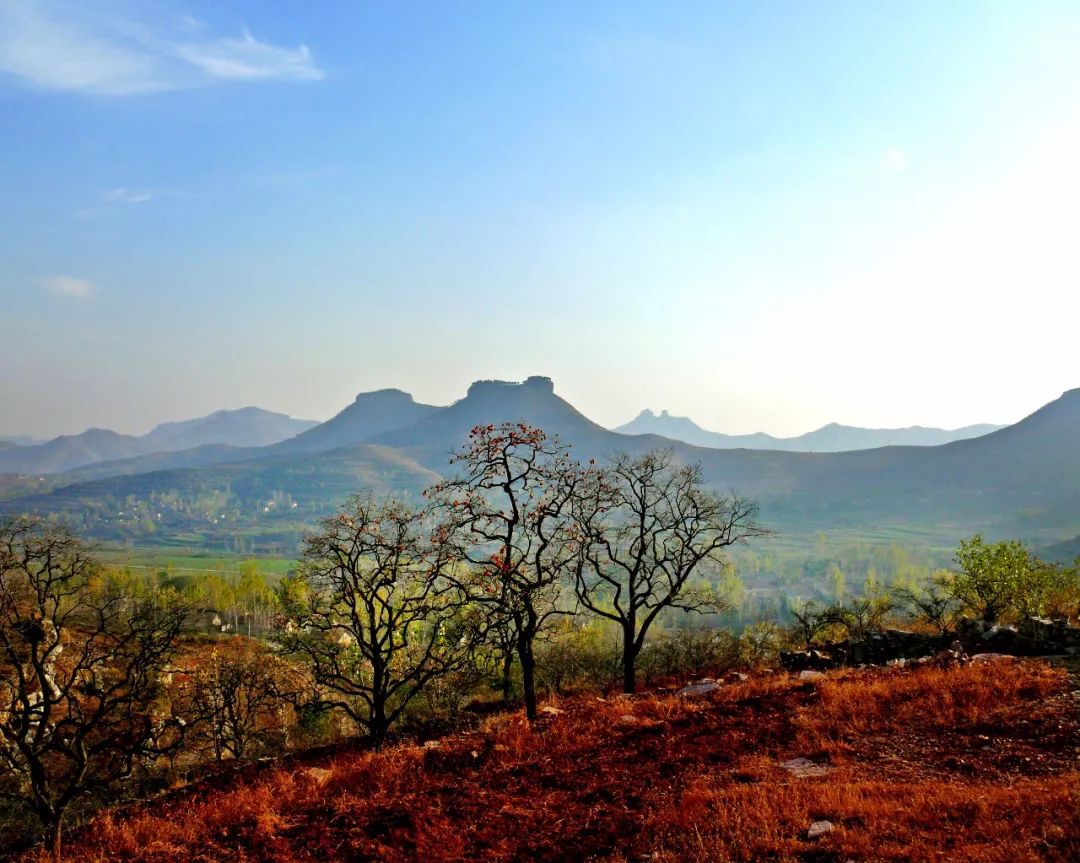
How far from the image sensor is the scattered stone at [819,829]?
33.6 ft

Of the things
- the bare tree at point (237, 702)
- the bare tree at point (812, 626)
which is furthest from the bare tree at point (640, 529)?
the bare tree at point (237, 702)

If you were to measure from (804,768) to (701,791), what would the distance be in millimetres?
3194

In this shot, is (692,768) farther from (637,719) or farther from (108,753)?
(108,753)

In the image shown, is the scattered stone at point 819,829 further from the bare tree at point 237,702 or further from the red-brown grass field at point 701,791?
the bare tree at point 237,702

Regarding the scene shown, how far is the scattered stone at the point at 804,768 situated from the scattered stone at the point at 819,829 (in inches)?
122

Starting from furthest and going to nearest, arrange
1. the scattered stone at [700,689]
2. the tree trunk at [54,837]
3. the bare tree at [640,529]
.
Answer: the bare tree at [640,529] → the scattered stone at [700,689] → the tree trunk at [54,837]

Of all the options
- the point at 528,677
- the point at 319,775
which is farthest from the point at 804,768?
the point at 319,775

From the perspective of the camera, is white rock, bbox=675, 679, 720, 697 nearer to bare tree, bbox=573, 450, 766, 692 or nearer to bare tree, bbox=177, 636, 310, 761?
bare tree, bbox=573, 450, 766, 692

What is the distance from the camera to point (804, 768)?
14055 mm

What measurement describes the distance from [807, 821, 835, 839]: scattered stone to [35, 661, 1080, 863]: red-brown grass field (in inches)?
4.1

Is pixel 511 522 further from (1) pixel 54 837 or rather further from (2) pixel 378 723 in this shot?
(1) pixel 54 837

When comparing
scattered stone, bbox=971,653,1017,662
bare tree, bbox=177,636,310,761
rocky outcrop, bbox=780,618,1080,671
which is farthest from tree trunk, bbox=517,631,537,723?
bare tree, bbox=177,636,310,761

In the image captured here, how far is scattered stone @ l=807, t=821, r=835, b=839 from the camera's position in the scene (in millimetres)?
10250

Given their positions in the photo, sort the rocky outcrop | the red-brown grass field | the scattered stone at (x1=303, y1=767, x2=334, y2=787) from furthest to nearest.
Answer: the rocky outcrop
the scattered stone at (x1=303, y1=767, x2=334, y2=787)
the red-brown grass field
